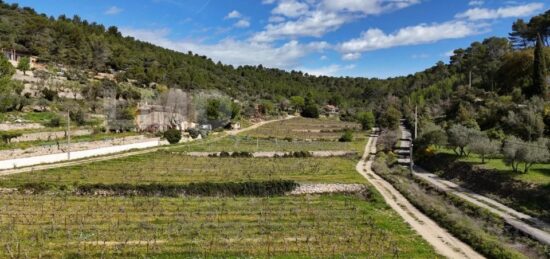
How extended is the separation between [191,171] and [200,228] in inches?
797

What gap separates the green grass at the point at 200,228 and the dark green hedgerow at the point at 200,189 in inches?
103

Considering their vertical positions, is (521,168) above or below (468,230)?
above

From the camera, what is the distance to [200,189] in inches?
1359

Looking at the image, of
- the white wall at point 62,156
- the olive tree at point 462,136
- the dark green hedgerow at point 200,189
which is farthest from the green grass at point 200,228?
the olive tree at point 462,136

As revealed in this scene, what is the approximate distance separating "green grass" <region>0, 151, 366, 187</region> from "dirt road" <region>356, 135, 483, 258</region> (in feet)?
9.84

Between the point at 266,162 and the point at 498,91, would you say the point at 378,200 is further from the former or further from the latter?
the point at 498,91

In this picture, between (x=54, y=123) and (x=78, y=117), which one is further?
(x=78, y=117)

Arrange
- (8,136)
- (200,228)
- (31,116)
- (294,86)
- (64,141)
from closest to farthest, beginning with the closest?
(200,228) < (8,136) < (64,141) < (31,116) < (294,86)

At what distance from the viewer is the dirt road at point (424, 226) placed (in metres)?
20.2

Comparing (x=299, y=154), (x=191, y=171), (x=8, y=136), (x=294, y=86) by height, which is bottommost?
(x=191, y=171)

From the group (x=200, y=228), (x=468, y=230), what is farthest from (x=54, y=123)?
(x=468, y=230)

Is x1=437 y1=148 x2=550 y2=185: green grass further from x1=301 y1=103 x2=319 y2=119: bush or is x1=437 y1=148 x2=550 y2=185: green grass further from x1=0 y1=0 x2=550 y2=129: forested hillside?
x1=301 y1=103 x2=319 y2=119: bush

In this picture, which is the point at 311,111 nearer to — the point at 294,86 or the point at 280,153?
the point at 294,86

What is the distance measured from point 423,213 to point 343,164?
865 inches
